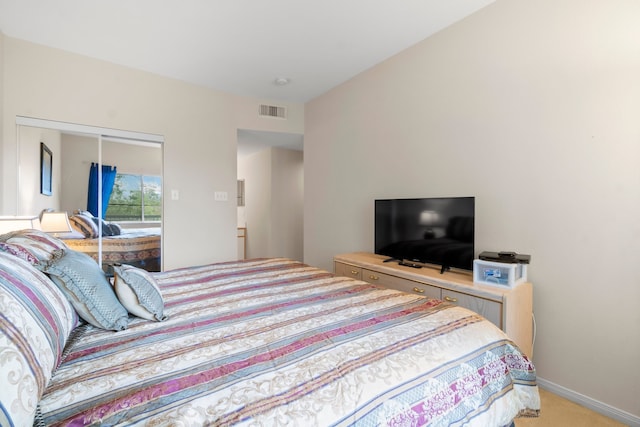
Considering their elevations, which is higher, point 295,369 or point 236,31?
point 236,31

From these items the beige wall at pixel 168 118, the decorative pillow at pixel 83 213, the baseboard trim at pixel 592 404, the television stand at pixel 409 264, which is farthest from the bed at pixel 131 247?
the baseboard trim at pixel 592 404

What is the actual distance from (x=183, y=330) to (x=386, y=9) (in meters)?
2.56

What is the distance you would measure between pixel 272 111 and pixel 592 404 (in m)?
4.25

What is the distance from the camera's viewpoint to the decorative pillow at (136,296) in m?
1.23

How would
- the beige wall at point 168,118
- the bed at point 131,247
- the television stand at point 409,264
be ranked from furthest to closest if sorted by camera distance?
the bed at point 131,247
the beige wall at point 168,118
the television stand at point 409,264

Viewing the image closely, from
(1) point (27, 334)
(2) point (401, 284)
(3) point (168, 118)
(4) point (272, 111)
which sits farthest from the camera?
(4) point (272, 111)

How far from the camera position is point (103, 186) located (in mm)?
3182

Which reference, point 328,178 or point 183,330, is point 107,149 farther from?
point 183,330

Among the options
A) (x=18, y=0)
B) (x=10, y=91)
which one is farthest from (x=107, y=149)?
(x=18, y=0)

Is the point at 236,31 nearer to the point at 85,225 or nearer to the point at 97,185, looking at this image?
the point at 97,185

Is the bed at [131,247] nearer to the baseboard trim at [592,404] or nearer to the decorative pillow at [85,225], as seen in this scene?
the decorative pillow at [85,225]

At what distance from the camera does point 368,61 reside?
3119 mm

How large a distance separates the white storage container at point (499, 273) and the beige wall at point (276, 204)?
380cm

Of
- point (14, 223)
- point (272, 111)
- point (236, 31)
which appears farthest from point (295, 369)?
point (272, 111)
